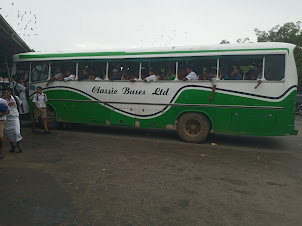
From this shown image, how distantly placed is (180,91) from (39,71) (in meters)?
5.46

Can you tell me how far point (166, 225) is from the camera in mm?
3059

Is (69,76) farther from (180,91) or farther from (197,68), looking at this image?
(197,68)

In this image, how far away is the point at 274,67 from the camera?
704cm

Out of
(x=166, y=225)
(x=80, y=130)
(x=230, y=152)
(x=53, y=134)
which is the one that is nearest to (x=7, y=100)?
(x=53, y=134)

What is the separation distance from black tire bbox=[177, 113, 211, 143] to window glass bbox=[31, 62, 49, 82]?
5329 millimetres

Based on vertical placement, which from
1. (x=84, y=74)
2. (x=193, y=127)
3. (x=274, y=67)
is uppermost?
(x=274, y=67)

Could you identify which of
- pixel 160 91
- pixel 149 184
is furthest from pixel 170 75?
pixel 149 184

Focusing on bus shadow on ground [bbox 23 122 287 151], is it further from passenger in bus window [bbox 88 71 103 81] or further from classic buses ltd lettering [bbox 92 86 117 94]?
passenger in bus window [bbox 88 71 103 81]

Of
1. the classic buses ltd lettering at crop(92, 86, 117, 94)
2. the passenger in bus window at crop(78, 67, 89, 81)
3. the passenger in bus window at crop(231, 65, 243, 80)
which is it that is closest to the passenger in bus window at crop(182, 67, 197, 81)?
the passenger in bus window at crop(231, 65, 243, 80)

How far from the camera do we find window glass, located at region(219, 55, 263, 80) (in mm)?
7254

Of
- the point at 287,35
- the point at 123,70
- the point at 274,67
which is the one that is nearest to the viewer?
the point at 274,67

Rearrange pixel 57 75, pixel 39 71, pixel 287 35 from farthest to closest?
pixel 287 35
pixel 39 71
pixel 57 75

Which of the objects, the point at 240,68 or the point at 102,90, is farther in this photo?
the point at 102,90

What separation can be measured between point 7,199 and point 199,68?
6.01 m
